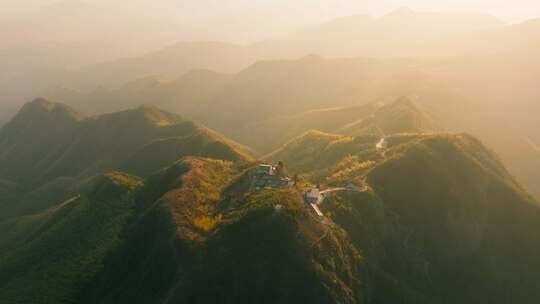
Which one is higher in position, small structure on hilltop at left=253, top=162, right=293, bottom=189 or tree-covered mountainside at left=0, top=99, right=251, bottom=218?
small structure on hilltop at left=253, top=162, right=293, bottom=189

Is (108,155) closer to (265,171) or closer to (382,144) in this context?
(265,171)

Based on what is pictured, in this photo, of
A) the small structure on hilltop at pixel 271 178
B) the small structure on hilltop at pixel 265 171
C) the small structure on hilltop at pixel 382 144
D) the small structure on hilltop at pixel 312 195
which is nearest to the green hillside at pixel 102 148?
the small structure on hilltop at pixel 382 144

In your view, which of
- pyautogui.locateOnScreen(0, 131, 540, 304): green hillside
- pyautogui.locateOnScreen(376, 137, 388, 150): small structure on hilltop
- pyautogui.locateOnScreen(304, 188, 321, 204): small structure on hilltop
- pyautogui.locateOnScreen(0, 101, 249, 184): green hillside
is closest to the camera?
pyautogui.locateOnScreen(0, 131, 540, 304): green hillside

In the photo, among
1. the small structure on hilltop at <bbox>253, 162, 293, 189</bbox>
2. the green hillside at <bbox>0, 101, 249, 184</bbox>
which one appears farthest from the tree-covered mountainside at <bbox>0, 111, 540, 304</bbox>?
the green hillside at <bbox>0, 101, 249, 184</bbox>

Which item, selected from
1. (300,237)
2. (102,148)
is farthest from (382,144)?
(102,148)

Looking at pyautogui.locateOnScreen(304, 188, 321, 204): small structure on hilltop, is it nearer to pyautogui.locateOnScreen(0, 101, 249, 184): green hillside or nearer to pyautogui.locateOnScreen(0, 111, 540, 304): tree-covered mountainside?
pyautogui.locateOnScreen(0, 111, 540, 304): tree-covered mountainside

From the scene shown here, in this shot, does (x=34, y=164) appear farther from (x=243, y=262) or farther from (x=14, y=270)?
(x=243, y=262)

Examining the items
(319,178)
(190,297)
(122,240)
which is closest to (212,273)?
(190,297)

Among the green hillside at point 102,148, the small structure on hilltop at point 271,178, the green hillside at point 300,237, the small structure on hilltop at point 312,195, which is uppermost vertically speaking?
the small structure on hilltop at point 312,195

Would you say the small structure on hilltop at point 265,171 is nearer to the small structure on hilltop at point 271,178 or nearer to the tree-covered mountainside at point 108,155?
the small structure on hilltop at point 271,178

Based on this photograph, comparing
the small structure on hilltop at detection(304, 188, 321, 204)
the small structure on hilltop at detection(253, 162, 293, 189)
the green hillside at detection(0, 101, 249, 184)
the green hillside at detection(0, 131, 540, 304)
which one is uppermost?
the small structure on hilltop at detection(304, 188, 321, 204)
